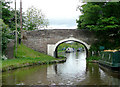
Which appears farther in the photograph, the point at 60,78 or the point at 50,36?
the point at 50,36

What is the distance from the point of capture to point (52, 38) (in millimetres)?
19062

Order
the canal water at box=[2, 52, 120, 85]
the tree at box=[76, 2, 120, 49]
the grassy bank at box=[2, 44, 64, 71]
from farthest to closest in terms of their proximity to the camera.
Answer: the tree at box=[76, 2, 120, 49] → the grassy bank at box=[2, 44, 64, 71] → the canal water at box=[2, 52, 120, 85]

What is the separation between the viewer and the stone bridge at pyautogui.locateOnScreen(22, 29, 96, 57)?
62.1ft

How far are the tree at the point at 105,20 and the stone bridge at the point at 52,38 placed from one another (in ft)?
3.88

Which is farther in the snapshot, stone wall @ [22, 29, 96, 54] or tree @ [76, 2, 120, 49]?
stone wall @ [22, 29, 96, 54]

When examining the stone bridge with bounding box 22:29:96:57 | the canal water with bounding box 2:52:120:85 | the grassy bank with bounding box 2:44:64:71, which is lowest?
the canal water with bounding box 2:52:120:85

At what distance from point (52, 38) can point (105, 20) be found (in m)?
6.12

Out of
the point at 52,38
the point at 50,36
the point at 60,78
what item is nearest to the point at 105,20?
the point at 52,38

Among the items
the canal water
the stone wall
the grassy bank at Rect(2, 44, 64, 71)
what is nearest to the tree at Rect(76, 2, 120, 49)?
the stone wall

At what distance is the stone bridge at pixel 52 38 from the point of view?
18922mm

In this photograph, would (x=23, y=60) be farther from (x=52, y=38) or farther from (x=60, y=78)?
(x=52, y=38)

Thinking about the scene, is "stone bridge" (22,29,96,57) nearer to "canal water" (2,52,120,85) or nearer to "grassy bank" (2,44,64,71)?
"grassy bank" (2,44,64,71)

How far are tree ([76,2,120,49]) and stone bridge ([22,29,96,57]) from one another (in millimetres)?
1182

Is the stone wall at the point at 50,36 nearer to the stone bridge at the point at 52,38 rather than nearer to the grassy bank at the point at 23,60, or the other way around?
the stone bridge at the point at 52,38
